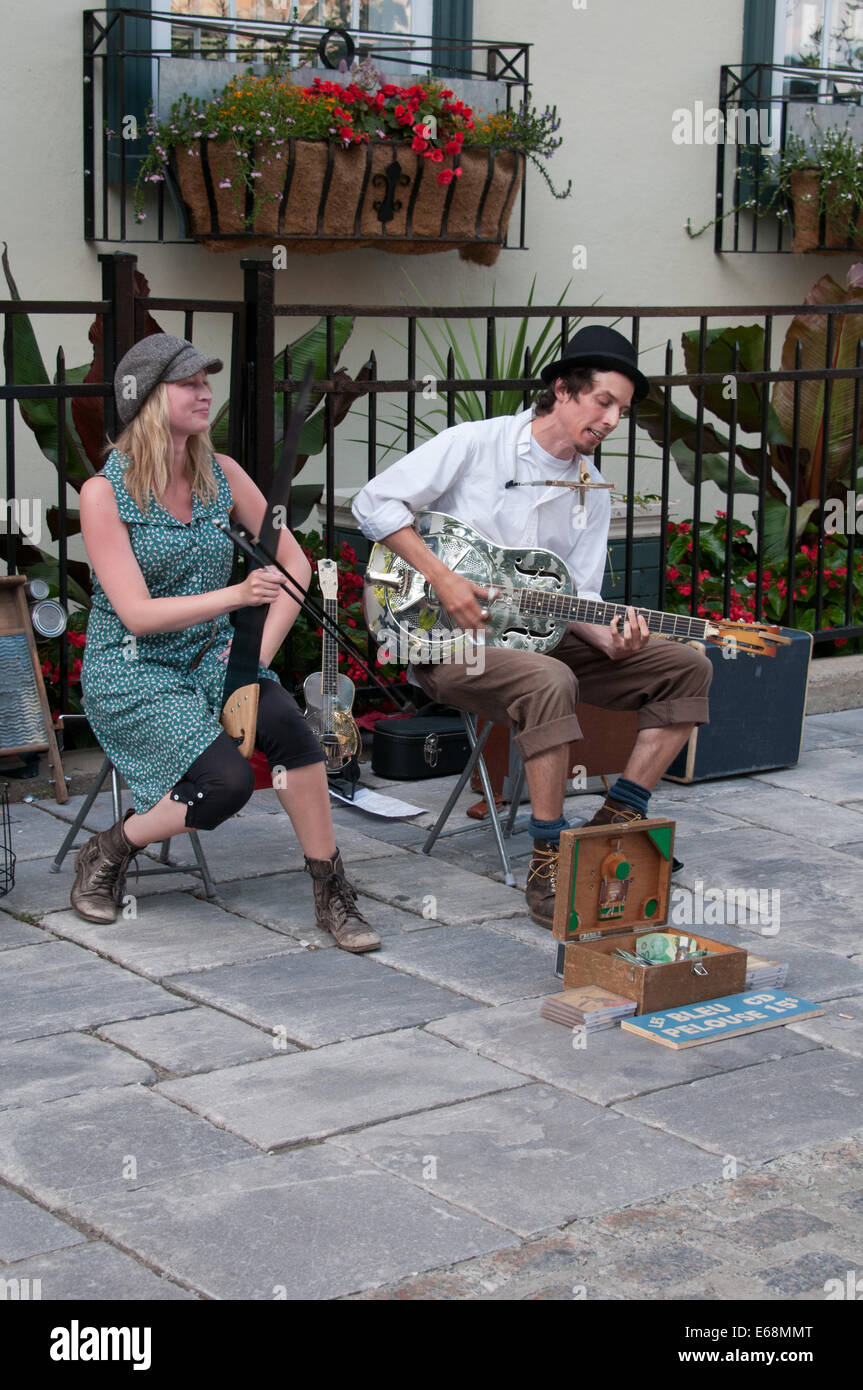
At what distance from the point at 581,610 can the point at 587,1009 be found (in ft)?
4.28

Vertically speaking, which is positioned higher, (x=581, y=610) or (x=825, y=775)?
(x=581, y=610)

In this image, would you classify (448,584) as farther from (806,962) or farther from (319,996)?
(806,962)

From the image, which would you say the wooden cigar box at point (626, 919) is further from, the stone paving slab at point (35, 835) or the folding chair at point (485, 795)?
the stone paving slab at point (35, 835)

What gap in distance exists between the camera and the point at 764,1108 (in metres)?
3.38

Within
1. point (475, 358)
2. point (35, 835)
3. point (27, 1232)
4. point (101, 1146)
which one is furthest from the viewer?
point (475, 358)

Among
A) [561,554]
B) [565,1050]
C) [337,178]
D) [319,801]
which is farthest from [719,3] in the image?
[565,1050]

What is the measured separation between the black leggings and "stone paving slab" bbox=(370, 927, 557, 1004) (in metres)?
0.53

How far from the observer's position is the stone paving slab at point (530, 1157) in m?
2.97

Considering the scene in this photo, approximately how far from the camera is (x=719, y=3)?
8305 mm

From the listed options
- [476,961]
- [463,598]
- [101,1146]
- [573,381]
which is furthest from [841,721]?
[101,1146]

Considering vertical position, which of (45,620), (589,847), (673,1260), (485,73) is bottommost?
(673,1260)

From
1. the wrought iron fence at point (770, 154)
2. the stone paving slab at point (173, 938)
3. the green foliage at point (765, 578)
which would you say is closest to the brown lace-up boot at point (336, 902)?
the stone paving slab at point (173, 938)

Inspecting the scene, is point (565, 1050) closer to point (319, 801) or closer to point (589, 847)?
point (589, 847)

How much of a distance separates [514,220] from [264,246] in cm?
141
